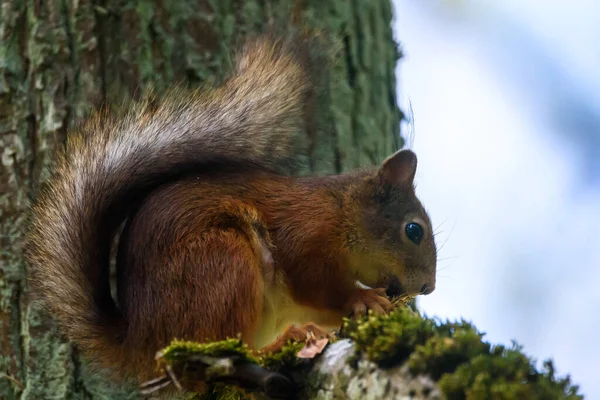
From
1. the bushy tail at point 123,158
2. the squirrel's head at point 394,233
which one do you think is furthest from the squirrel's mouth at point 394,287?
the bushy tail at point 123,158

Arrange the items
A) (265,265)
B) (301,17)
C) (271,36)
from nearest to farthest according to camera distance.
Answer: (265,265) < (271,36) < (301,17)

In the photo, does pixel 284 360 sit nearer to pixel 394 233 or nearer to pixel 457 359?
pixel 457 359

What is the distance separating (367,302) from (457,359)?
74cm

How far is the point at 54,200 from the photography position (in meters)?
1.83

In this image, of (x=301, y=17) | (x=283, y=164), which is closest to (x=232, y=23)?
(x=301, y=17)

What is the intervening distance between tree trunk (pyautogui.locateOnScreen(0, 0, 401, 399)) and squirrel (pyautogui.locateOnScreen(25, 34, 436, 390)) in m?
0.20

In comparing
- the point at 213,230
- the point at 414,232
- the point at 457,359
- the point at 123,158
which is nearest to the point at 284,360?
the point at 457,359

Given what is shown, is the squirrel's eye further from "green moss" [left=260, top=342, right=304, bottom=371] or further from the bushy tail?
"green moss" [left=260, top=342, right=304, bottom=371]

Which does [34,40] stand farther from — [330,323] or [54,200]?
[330,323]

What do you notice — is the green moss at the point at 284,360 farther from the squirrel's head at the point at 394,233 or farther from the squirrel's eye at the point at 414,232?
the squirrel's eye at the point at 414,232

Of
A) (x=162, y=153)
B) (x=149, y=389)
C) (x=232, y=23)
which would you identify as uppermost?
(x=232, y=23)

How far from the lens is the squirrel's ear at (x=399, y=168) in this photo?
6.71ft

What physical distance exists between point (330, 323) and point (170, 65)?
91 cm

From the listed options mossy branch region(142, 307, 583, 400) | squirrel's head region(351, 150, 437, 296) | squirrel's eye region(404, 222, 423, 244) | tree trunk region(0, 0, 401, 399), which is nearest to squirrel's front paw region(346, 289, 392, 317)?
squirrel's head region(351, 150, 437, 296)
